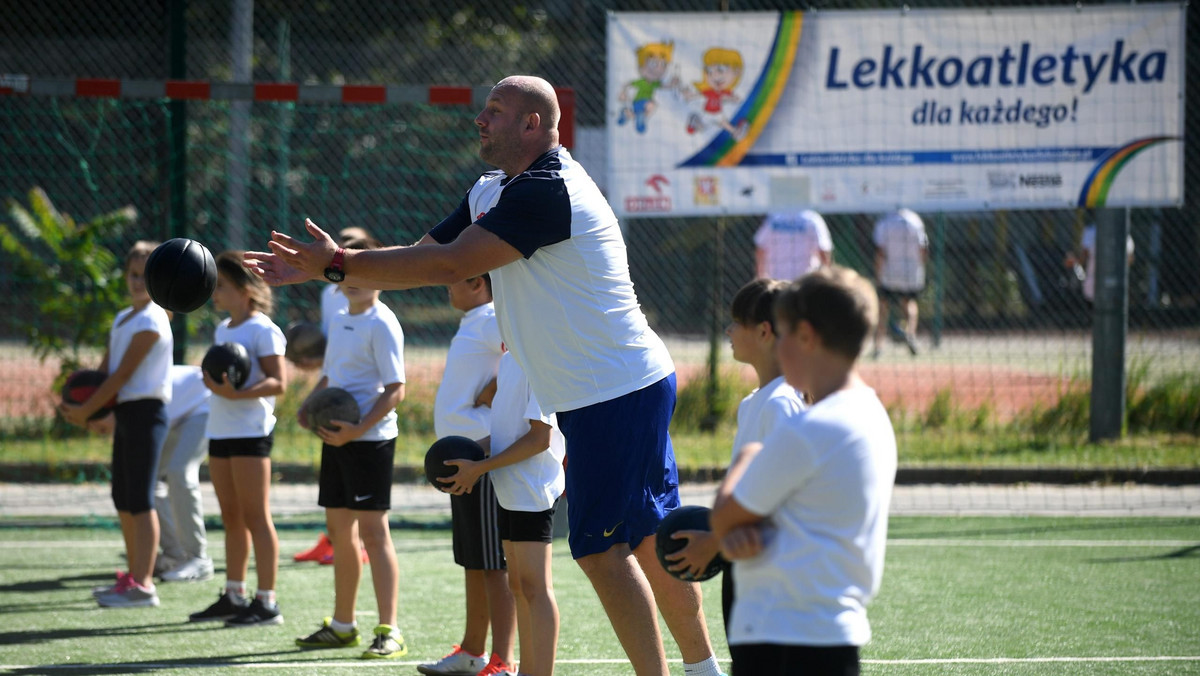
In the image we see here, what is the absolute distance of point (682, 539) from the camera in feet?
10.3

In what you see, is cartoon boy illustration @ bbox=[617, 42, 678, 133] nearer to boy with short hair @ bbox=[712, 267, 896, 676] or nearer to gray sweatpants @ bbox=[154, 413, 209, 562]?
gray sweatpants @ bbox=[154, 413, 209, 562]

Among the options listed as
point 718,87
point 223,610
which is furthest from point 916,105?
point 223,610

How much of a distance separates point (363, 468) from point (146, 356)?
1.70m

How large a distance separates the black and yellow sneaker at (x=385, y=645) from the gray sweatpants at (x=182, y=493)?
7.16 feet

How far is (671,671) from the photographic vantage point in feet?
16.7

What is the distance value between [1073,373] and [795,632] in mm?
9449

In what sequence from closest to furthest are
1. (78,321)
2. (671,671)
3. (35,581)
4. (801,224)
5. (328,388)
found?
(671,671)
(328,388)
(35,581)
(78,321)
(801,224)

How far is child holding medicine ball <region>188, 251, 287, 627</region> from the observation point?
5953mm

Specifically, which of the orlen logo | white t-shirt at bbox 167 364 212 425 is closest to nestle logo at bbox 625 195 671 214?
the orlen logo

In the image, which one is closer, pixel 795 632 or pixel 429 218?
pixel 795 632

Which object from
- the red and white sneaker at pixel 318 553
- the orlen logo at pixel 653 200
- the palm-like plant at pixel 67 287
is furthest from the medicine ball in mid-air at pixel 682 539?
the palm-like plant at pixel 67 287

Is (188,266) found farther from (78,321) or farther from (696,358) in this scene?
(696,358)

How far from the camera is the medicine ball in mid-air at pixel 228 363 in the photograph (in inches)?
230

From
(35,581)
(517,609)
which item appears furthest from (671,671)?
(35,581)
